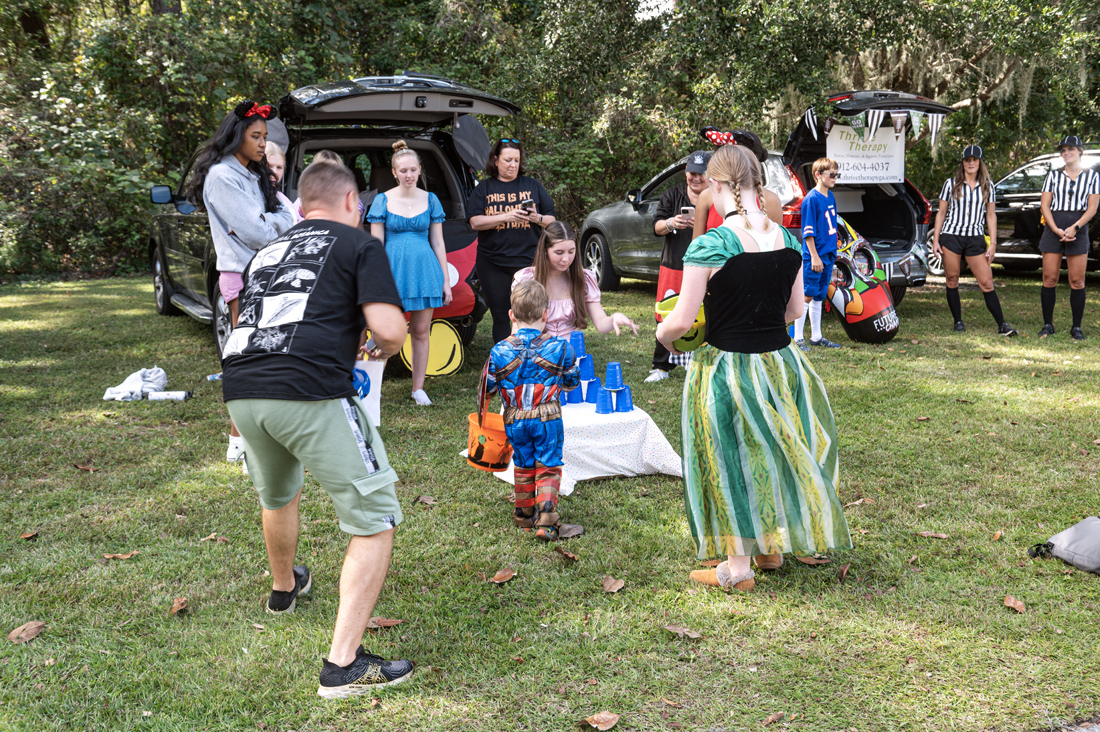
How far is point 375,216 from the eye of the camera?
5.90 m

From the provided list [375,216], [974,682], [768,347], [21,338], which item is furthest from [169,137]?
[974,682]

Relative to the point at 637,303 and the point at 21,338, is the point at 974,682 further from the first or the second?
the point at 21,338

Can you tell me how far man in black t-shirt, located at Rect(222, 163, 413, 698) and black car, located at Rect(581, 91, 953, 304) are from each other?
5.88m

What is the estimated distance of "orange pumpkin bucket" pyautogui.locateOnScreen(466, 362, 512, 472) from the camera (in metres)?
4.23

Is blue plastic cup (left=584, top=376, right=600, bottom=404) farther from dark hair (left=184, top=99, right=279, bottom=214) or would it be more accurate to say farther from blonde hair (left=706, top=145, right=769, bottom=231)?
dark hair (left=184, top=99, right=279, bottom=214)

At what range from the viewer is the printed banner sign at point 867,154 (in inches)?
376

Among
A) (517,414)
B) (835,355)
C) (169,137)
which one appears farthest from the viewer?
(169,137)

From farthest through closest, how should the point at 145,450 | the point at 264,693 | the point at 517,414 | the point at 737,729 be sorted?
the point at 145,450, the point at 517,414, the point at 264,693, the point at 737,729

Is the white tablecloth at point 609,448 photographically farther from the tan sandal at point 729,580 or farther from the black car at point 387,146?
the black car at point 387,146

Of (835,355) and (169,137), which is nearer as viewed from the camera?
(835,355)

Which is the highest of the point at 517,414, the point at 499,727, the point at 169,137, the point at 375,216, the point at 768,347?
the point at 169,137

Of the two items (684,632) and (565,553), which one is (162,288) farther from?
(684,632)

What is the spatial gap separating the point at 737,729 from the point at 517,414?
5.87 feet

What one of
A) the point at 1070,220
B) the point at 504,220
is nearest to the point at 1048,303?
the point at 1070,220
